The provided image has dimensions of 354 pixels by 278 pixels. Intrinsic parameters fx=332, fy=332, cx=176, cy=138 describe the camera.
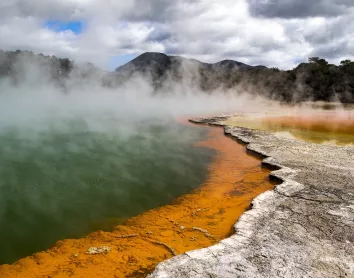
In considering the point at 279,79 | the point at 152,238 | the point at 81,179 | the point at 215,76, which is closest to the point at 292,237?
the point at 152,238

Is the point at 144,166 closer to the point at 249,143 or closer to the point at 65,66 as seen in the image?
the point at 249,143

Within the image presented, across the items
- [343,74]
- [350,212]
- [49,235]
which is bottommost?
[49,235]

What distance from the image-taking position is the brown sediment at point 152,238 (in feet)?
10.6

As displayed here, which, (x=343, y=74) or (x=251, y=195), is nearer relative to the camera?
(x=251, y=195)

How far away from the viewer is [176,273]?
9.06 feet

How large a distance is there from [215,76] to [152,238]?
29.7m

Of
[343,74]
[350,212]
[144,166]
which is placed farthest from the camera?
[343,74]

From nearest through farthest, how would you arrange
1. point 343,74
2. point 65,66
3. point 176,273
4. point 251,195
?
point 176,273 < point 251,195 < point 343,74 < point 65,66

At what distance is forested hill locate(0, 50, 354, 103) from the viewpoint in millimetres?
25156

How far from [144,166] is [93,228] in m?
2.59

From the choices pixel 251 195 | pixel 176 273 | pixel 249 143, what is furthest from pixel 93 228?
pixel 249 143

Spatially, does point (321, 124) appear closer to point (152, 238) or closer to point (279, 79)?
point (152, 238)

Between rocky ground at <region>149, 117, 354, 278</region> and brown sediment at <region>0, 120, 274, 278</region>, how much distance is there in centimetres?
40

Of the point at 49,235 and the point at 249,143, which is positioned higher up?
the point at 249,143
